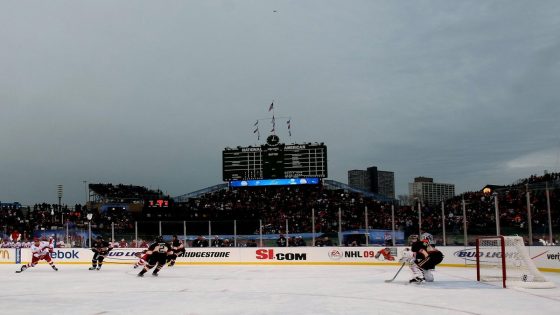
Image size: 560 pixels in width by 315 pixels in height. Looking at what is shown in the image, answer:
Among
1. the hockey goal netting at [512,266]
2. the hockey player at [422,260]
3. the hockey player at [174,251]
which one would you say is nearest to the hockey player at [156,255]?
the hockey player at [174,251]

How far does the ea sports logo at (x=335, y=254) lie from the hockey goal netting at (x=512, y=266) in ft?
31.6

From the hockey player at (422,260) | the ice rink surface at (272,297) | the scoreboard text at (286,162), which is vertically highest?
the scoreboard text at (286,162)

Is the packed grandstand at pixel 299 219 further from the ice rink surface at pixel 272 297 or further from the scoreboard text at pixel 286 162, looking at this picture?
the ice rink surface at pixel 272 297

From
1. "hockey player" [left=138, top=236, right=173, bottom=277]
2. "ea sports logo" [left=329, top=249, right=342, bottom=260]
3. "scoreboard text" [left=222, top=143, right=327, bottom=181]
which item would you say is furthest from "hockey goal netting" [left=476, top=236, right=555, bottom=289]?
"scoreboard text" [left=222, top=143, right=327, bottom=181]

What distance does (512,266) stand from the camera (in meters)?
16.7

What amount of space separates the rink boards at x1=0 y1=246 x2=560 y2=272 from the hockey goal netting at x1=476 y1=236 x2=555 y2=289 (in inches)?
274

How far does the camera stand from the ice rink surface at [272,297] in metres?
11.3

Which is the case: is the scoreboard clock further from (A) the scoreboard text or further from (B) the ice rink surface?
(B) the ice rink surface

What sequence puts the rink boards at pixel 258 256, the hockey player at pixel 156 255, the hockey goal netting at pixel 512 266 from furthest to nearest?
the rink boards at pixel 258 256
the hockey player at pixel 156 255
the hockey goal netting at pixel 512 266

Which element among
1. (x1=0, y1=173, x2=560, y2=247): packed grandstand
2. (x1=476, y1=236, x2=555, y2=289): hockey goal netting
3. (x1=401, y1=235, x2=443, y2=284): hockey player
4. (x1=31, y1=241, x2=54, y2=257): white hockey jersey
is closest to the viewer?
(x1=476, y1=236, x2=555, y2=289): hockey goal netting

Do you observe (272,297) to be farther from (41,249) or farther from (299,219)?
(299,219)

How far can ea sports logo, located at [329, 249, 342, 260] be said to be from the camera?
29156mm

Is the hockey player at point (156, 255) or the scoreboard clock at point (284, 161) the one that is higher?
the scoreboard clock at point (284, 161)

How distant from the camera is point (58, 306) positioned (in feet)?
40.2
